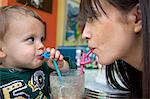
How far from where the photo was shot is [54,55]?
955 mm

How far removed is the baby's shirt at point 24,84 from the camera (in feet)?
2.96

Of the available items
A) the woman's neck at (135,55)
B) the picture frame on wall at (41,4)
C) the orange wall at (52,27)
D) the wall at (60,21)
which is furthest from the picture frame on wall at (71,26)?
the woman's neck at (135,55)

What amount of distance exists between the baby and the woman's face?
19cm

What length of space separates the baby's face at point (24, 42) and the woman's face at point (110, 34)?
9.4 inches

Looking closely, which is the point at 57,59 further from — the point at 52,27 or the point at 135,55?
the point at 52,27

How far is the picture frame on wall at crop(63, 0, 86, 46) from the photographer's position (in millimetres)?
2278

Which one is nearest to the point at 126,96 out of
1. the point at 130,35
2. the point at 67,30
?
the point at 130,35

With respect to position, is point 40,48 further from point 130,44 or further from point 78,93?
point 130,44

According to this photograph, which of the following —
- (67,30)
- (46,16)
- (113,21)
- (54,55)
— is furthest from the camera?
(67,30)

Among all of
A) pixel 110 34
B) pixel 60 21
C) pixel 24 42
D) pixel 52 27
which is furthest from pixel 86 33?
pixel 60 21

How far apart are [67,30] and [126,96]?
1.46 metres

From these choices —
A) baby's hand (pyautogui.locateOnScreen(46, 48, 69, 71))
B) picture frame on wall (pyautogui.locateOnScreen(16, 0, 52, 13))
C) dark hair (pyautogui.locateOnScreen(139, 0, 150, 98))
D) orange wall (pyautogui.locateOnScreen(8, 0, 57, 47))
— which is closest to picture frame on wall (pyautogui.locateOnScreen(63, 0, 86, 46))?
orange wall (pyautogui.locateOnScreen(8, 0, 57, 47))

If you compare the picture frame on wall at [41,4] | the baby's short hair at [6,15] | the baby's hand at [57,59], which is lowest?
the baby's hand at [57,59]

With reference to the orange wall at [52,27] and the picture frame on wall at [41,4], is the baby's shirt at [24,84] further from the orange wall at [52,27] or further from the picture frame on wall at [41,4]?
the orange wall at [52,27]
